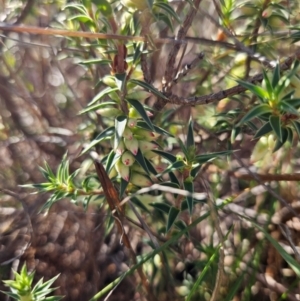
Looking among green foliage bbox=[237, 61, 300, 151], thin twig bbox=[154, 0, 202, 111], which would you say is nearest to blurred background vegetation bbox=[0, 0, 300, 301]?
thin twig bbox=[154, 0, 202, 111]

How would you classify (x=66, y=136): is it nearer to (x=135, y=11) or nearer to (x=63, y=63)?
(x=63, y=63)

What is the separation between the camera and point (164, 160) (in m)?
1.51

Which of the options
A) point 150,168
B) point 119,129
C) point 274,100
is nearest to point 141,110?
point 119,129

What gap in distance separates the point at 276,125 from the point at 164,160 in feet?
1.85

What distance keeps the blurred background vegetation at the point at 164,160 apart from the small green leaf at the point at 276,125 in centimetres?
20

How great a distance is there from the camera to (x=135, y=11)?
45.6 inches

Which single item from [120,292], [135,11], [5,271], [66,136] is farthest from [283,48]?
[5,271]

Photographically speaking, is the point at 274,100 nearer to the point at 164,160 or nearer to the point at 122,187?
the point at 122,187

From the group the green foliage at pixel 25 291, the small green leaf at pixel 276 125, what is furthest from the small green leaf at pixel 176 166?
the green foliage at pixel 25 291

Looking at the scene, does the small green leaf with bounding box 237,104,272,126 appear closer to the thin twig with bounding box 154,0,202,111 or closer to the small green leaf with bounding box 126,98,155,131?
the small green leaf with bounding box 126,98,155,131

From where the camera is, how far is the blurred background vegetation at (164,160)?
1333mm

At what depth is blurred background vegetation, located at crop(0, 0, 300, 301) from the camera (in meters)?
1.33

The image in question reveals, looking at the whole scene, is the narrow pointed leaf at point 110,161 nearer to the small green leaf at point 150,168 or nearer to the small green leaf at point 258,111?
the small green leaf at point 150,168

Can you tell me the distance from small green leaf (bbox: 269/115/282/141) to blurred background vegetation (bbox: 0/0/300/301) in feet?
0.67
